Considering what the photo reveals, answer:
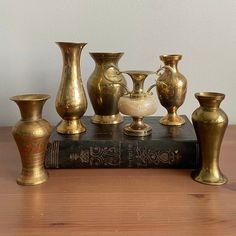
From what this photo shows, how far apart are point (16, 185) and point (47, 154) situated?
0.09 meters

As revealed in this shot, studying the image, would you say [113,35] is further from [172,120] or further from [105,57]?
[172,120]

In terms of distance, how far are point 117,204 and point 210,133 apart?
209mm

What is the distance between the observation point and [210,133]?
58 cm

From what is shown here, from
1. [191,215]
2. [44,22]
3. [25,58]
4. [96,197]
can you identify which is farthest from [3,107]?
[191,215]

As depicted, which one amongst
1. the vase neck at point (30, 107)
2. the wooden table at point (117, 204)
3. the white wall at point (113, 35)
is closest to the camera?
the wooden table at point (117, 204)

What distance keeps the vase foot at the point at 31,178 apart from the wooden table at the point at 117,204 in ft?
0.04

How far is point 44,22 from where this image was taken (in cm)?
88

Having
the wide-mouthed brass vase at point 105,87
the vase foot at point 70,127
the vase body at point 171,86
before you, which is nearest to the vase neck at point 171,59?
the vase body at point 171,86

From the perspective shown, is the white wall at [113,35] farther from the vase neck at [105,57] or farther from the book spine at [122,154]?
the book spine at [122,154]

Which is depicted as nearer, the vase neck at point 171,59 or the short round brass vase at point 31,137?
the short round brass vase at point 31,137

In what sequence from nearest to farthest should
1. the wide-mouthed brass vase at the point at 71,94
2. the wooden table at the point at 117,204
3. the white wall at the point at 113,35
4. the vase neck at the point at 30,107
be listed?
the wooden table at the point at 117,204 → the vase neck at the point at 30,107 → the wide-mouthed brass vase at the point at 71,94 → the white wall at the point at 113,35

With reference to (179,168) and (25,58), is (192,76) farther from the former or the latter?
(25,58)

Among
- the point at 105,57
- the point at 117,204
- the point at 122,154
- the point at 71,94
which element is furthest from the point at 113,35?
the point at 117,204

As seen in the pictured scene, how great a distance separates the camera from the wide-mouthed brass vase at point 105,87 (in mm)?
747
